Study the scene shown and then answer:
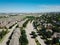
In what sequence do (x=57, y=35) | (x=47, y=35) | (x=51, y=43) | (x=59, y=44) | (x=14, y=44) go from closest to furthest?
(x=14, y=44) < (x=59, y=44) < (x=51, y=43) < (x=57, y=35) < (x=47, y=35)

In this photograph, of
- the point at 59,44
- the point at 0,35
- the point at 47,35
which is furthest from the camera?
the point at 0,35

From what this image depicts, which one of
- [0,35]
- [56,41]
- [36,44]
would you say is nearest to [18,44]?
[36,44]

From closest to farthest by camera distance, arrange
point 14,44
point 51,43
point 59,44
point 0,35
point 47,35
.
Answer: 1. point 14,44
2. point 59,44
3. point 51,43
4. point 47,35
5. point 0,35

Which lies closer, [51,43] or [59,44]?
[59,44]

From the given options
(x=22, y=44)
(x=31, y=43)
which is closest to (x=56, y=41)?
(x=31, y=43)

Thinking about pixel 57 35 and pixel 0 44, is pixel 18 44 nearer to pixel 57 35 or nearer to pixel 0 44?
pixel 0 44

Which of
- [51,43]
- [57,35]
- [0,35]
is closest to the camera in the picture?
[51,43]

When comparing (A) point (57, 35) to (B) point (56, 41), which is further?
(A) point (57, 35)

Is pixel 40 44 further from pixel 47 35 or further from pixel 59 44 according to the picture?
pixel 47 35

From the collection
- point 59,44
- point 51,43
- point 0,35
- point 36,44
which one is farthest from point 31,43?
point 0,35
